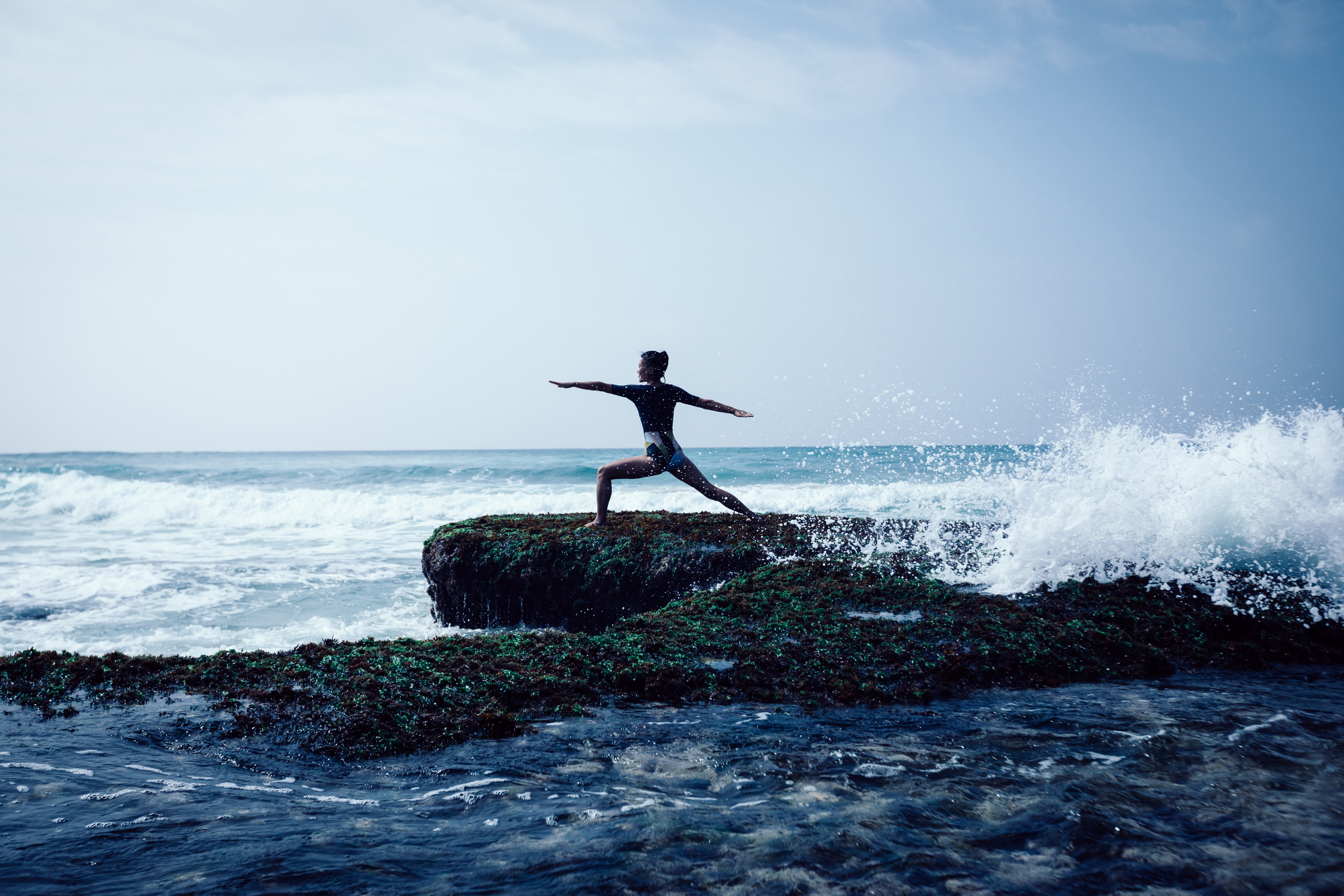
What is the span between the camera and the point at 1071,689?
199 inches

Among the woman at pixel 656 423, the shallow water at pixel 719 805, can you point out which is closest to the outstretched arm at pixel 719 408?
Result: the woman at pixel 656 423

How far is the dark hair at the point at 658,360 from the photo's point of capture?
30.3 ft

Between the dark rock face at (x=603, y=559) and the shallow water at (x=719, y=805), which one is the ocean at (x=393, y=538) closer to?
the dark rock face at (x=603, y=559)

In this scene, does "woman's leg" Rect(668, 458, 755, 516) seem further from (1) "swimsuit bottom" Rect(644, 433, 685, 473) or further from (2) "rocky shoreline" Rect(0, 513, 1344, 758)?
(2) "rocky shoreline" Rect(0, 513, 1344, 758)

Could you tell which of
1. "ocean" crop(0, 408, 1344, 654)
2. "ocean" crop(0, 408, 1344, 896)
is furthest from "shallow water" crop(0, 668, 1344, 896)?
"ocean" crop(0, 408, 1344, 654)

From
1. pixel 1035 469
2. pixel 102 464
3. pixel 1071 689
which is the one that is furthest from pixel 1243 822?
pixel 102 464

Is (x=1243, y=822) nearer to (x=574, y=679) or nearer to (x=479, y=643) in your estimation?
(x=574, y=679)

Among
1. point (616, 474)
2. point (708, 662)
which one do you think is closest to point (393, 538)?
point (616, 474)

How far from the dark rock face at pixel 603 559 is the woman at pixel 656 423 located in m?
0.58

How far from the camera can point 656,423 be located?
30.0 feet

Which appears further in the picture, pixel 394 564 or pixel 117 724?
pixel 394 564

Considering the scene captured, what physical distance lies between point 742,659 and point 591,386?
14.1 feet

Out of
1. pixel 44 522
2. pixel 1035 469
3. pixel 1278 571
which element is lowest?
pixel 44 522

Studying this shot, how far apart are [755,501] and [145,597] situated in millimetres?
17038
